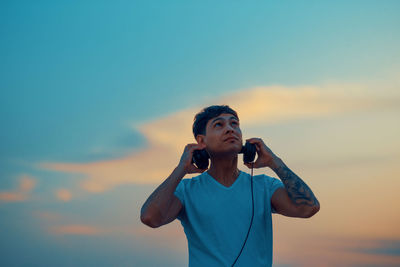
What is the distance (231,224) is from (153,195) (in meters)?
0.76

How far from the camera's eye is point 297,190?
13.3 ft

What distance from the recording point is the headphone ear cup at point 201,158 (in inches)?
168

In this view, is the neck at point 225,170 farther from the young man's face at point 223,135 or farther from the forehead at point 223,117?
the forehead at point 223,117

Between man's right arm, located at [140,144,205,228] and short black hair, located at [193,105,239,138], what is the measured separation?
514 millimetres

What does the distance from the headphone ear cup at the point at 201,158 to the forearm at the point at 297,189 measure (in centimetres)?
73

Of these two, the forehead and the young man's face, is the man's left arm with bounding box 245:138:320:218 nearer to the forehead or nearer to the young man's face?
the young man's face

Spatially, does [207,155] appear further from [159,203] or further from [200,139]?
[159,203]

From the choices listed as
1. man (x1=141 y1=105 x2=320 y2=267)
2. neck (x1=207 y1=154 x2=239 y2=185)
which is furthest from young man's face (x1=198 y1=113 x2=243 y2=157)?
neck (x1=207 y1=154 x2=239 y2=185)

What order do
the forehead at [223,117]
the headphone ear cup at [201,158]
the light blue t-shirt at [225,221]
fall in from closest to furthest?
1. the light blue t-shirt at [225,221]
2. the headphone ear cup at [201,158]
3. the forehead at [223,117]

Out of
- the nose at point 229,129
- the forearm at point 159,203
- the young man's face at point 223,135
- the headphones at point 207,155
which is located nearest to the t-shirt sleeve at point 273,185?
the headphones at point 207,155

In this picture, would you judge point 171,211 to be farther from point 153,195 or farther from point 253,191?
point 253,191

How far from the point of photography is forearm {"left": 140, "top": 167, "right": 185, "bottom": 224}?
12.9 feet

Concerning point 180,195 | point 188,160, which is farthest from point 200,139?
point 180,195

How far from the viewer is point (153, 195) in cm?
400
